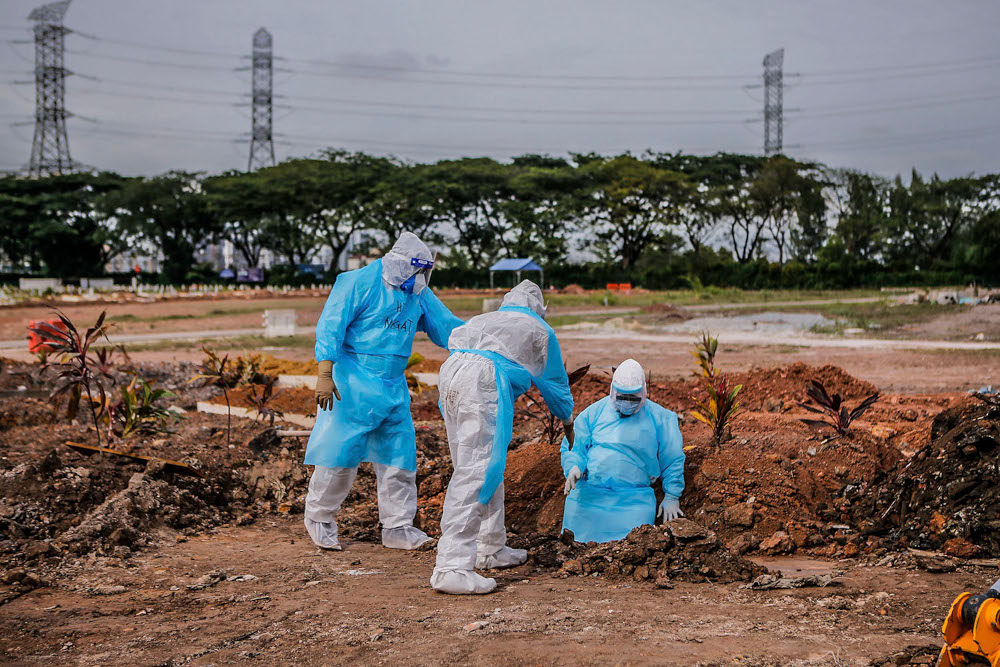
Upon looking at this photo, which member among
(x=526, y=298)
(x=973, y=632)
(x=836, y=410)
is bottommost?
(x=973, y=632)

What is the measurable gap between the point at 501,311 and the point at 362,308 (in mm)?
986

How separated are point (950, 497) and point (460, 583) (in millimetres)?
2529

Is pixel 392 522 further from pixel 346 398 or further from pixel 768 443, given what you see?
pixel 768 443

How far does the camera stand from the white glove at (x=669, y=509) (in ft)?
16.3

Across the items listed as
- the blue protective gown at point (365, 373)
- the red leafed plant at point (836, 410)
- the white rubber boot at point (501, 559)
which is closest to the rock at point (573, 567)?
the white rubber boot at point (501, 559)

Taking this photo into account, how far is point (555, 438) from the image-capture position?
21.4 ft

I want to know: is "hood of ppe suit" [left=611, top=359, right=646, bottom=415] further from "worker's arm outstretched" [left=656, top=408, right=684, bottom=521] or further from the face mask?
"worker's arm outstretched" [left=656, top=408, right=684, bottom=521]

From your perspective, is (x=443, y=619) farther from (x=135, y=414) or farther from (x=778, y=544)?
(x=135, y=414)

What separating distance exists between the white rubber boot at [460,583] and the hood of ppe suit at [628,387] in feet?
4.79

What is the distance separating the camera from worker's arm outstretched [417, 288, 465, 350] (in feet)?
17.5

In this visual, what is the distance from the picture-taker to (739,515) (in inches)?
200

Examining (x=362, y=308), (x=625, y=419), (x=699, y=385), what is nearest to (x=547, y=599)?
(x=625, y=419)

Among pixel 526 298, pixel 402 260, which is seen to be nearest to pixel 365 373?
pixel 402 260

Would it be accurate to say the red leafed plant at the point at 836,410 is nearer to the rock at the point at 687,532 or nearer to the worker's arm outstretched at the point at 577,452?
the worker's arm outstretched at the point at 577,452
